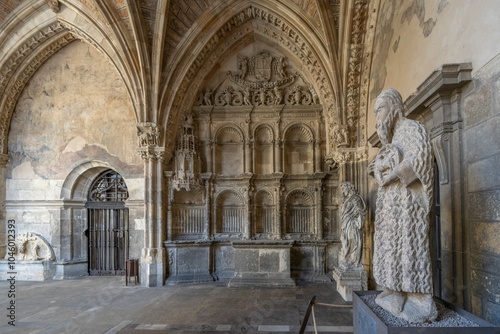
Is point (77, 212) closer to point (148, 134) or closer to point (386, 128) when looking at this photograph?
point (148, 134)

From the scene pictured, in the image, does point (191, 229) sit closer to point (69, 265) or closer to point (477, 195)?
point (69, 265)

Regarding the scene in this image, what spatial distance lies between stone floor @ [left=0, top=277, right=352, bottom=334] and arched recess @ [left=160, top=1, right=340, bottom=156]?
385cm

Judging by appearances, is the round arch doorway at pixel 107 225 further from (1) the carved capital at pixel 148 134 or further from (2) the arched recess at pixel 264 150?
(2) the arched recess at pixel 264 150

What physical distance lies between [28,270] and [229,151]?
6.43m

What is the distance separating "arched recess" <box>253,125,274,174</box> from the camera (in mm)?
9898

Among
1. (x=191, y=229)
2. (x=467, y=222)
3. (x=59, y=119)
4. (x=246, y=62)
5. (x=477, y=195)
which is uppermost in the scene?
(x=246, y=62)

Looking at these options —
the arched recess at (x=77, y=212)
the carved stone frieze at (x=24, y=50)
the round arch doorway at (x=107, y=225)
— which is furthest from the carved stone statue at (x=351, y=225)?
the carved stone frieze at (x=24, y=50)

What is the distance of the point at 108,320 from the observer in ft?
19.4

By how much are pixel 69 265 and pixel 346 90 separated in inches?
344

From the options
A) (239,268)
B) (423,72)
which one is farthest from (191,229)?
(423,72)

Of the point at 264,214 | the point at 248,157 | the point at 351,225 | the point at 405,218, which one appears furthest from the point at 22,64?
the point at 405,218

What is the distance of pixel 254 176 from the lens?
31.8 feet

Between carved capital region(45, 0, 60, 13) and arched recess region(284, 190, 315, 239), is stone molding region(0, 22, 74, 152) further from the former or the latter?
arched recess region(284, 190, 315, 239)

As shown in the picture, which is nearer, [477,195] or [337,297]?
[477,195]
